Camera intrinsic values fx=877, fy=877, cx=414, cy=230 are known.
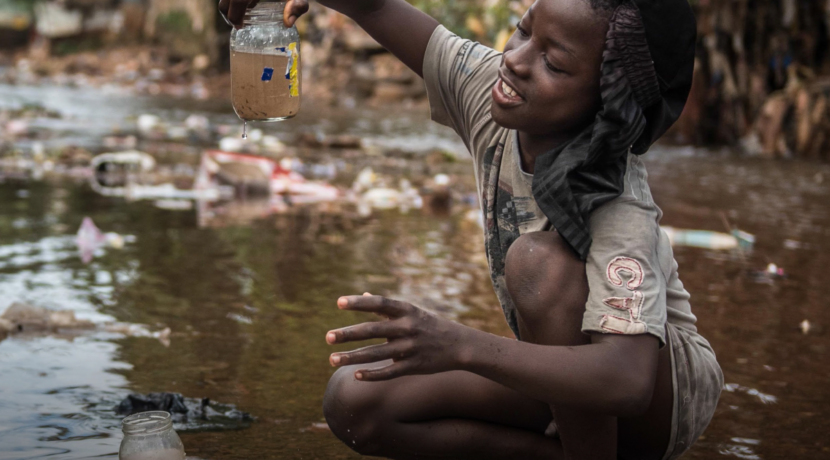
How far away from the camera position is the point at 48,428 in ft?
6.98

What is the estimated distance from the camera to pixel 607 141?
1.64m

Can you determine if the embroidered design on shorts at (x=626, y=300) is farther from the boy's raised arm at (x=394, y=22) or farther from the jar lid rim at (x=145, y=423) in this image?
the jar lid rim at (x=145, y=423)

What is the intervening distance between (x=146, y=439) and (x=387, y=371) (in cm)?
61

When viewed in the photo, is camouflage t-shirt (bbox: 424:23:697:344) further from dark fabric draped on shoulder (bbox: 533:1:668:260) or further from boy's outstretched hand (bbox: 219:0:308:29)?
boy's outstretched hand (bbox: 219:0:308:29)

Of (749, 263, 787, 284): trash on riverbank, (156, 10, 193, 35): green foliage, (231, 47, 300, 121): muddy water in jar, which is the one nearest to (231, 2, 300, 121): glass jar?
(231, 47, 300, 121): muddy water in jar

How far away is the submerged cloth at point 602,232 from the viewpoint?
1.58m

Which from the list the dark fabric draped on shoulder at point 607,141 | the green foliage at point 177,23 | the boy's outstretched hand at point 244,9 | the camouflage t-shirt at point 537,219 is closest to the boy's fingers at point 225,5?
the boy's outstretched hand at point 244,9

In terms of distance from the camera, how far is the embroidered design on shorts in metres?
1.55

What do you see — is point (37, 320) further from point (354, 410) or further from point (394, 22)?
point (394, 22)

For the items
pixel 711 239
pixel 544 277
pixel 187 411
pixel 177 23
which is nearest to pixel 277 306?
pixel 187 411

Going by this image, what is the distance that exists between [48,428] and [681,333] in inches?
59.0

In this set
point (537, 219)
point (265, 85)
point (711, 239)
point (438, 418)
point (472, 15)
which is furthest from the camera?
point (472, 15)

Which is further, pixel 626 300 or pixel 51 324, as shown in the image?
pixel 51 324

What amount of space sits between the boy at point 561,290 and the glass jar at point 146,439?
352 mm
